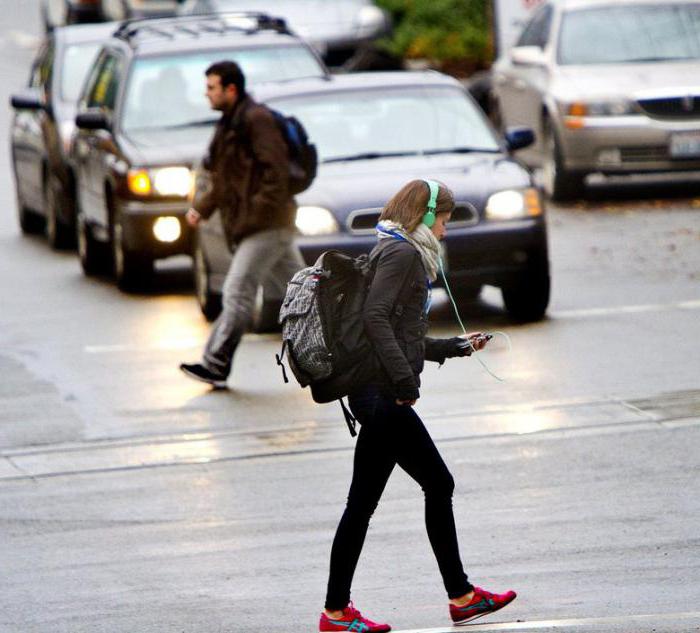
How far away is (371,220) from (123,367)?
6.00ft

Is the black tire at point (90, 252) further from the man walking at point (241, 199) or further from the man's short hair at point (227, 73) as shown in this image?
the man's short hair at point (227, 73)

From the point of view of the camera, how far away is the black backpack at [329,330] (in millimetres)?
6027

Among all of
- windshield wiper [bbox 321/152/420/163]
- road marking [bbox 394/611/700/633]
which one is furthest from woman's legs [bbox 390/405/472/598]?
windshield wiper [bbox 321/152/420/163]

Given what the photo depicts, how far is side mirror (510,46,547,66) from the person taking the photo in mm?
19391

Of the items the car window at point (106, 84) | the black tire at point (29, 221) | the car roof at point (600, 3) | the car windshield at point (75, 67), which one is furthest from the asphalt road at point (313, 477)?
the car roof at point (600, 3)

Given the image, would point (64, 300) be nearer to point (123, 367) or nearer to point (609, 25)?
point (123, 367)

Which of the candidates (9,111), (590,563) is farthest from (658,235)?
(9,111)

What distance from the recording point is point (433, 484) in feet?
20.4

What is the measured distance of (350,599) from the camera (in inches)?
252

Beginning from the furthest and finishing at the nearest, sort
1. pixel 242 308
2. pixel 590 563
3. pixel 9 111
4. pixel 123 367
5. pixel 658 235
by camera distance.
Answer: pixel 9 111 → pixel 658 235 → pixel 123 367 → pixel 242 308 → pixel 590 563

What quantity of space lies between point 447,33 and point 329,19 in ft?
13.8

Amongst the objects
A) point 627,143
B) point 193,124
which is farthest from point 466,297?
point 627,143

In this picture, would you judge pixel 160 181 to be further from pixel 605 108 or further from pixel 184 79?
pixel 605 108

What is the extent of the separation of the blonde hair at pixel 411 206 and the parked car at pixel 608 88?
12130 mm
